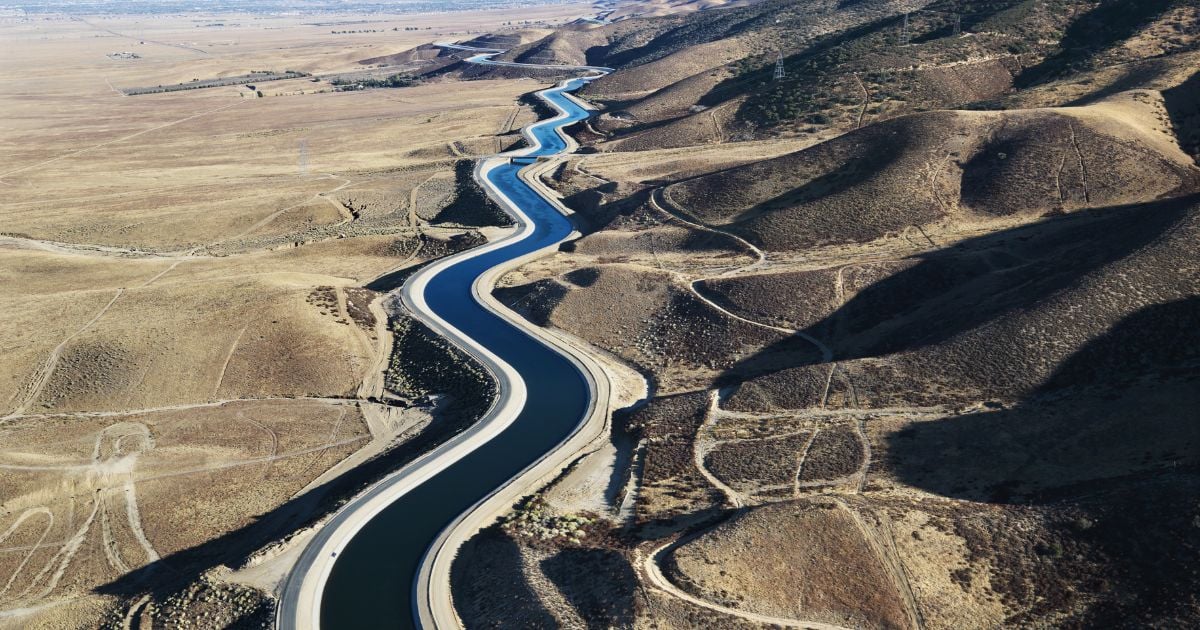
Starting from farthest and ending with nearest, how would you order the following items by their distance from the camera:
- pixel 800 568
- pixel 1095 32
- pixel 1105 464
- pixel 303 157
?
1. pixel 303 157
2. pixel 1095 32
3. pixel 1105 464
4. pixel 800 568

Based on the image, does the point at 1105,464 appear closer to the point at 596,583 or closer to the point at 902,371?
the point at 902,371

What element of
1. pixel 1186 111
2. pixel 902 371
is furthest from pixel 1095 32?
pixel 902 371

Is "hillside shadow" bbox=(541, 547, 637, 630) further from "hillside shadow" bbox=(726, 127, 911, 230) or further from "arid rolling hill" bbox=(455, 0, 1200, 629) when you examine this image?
"hillside shadow" bbox=(726, 127, 911, 230)

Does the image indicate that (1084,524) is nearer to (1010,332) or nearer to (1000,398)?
(1000,398)

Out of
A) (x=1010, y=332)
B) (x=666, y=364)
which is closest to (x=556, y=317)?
(x=666, y=364)

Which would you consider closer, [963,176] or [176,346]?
[176,346]

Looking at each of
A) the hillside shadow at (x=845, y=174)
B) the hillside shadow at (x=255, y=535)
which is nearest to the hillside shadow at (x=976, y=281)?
the hillside shadow at (x=845, y=174)

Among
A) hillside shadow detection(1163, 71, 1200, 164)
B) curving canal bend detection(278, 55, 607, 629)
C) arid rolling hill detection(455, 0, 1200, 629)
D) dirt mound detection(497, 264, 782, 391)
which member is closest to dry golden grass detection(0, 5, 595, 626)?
curving canal bend detection(278, 55, 607, 629)
